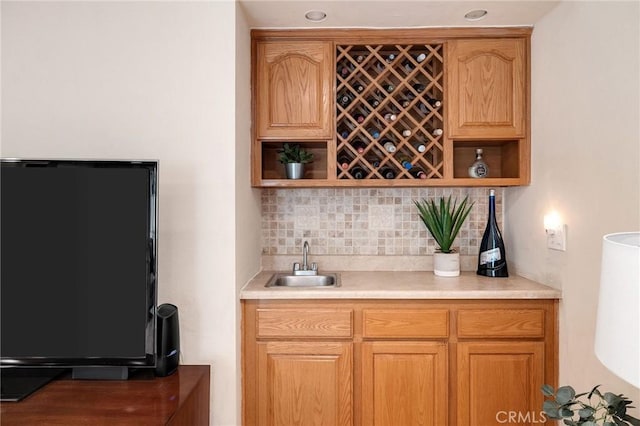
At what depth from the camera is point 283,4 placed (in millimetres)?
1980

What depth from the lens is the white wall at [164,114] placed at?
1840 mm

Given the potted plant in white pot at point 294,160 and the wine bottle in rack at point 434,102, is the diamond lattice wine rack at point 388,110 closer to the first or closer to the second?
the wine bottle in rack at point 434,102

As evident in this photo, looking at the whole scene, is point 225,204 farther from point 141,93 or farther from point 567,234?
point 567,234

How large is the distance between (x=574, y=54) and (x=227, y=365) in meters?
2.05

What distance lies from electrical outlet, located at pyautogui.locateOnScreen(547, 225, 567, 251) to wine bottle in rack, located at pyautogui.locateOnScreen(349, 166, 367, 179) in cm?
97

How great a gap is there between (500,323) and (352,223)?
3.31ft

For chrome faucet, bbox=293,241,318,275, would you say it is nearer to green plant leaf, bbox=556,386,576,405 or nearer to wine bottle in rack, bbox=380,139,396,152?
wine bottle in rack, bbox=380,139,396,152

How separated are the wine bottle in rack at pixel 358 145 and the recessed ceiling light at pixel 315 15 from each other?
663 mm

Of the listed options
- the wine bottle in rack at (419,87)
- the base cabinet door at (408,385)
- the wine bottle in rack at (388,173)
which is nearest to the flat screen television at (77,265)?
the base cabinet door at (408,385)

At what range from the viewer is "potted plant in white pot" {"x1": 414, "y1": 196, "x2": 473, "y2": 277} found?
2.32m

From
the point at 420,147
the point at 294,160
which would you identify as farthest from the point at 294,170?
the point at 420,147

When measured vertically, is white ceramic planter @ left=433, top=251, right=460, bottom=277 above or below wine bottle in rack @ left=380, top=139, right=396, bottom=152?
below

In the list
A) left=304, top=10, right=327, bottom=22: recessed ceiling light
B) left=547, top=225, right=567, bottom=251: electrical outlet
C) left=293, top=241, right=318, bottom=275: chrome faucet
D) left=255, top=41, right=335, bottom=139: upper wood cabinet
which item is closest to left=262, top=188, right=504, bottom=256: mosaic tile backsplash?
left=293, top=241, right=318, bottom=275: chrome faucet

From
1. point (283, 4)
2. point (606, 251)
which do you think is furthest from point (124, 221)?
point (606, 251)
